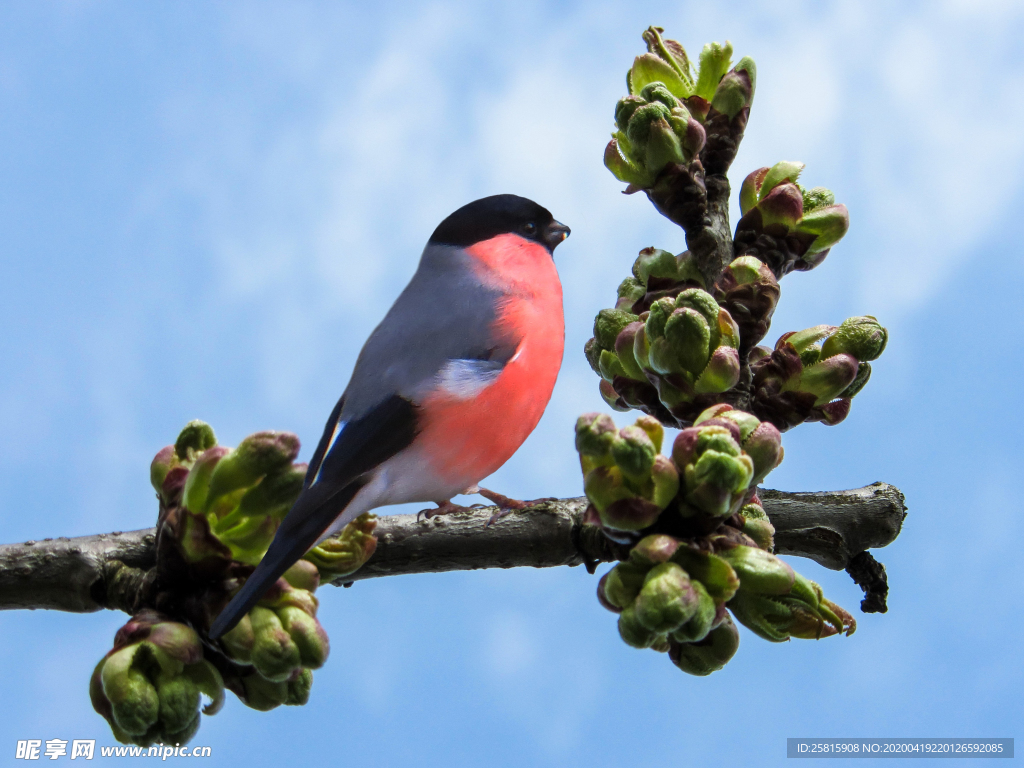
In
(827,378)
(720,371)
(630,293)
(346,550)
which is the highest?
(630,293)

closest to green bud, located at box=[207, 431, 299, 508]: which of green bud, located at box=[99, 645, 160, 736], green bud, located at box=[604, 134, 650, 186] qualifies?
green bud, located at box=[99, 645, 160, 736]

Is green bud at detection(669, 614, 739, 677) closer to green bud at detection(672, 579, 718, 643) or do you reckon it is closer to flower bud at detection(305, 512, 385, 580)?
green bud at detection(672, 579, 718, 643)

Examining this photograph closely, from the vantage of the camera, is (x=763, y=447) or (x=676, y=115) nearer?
(x=763, y=447)

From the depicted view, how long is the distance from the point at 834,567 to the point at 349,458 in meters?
0.94

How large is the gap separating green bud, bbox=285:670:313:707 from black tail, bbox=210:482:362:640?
14cm

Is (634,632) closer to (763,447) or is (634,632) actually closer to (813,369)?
(763,447)

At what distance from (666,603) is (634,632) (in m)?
0.06

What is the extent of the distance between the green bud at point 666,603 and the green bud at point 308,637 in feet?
1.28

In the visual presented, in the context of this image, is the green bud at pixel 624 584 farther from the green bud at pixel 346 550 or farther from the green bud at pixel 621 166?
the green bud at pixel 621 166

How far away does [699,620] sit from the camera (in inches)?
40.1

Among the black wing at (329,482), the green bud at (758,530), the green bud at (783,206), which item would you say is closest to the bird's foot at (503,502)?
the black wing at (329,482)

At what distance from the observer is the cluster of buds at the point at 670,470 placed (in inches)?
39.5

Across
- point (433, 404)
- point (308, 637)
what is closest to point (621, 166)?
point (433, 404)

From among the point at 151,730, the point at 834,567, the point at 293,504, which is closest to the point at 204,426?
the point at 293,504
